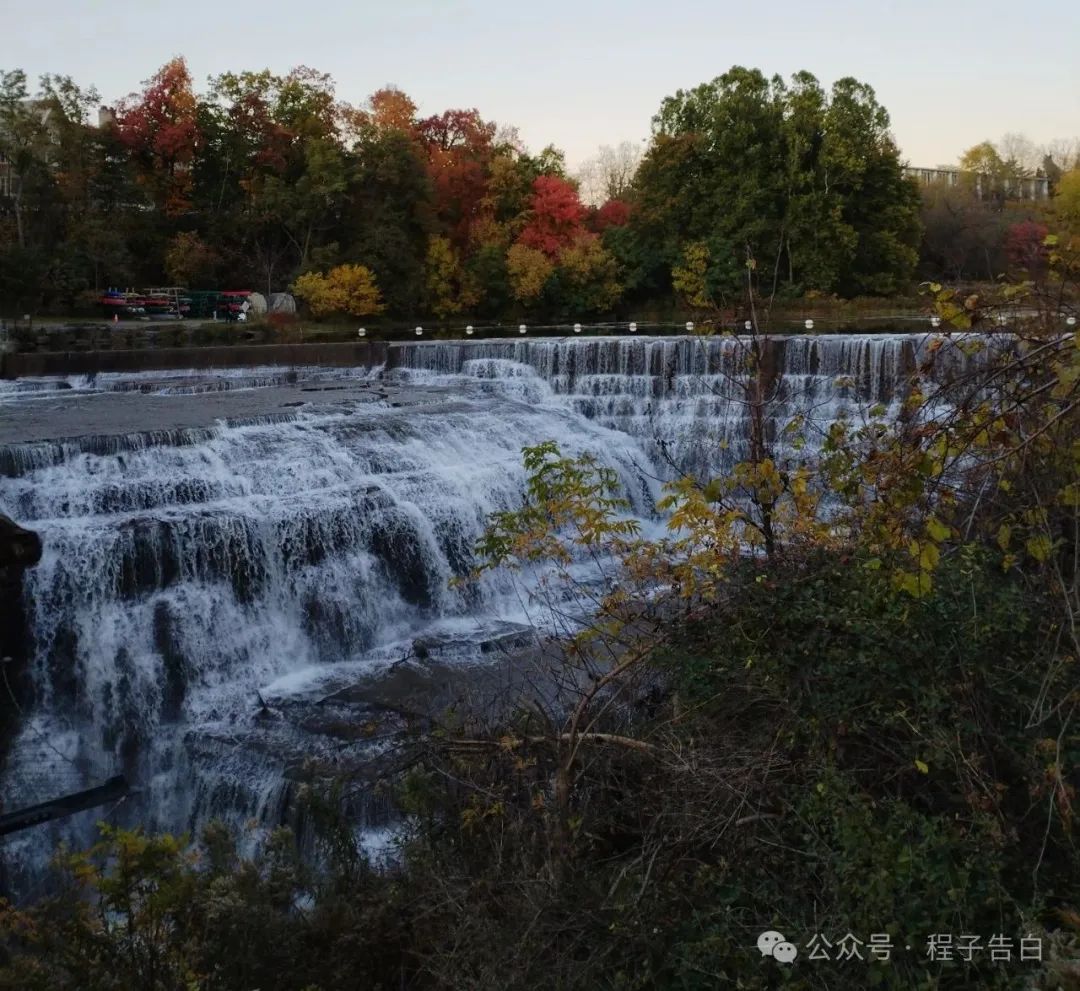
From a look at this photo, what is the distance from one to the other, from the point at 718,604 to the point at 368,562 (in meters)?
6.64

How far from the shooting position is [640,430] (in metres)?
16.4

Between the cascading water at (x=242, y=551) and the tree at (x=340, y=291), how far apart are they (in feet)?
40.2

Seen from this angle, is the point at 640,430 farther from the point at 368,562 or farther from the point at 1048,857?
the point at 1048,857

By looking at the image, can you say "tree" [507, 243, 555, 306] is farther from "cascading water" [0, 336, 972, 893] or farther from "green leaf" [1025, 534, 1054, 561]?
"green leaf" [1025, 534, 1054, 561]

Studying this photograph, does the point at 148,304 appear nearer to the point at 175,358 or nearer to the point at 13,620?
the point at 175,358

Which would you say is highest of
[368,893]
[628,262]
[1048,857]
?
[628,262]

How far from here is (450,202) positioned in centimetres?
3225

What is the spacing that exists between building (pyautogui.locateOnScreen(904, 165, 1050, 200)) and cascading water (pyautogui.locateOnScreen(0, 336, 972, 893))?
41883mm

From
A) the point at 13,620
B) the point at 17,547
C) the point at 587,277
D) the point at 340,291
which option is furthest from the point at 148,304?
the point at 13,620

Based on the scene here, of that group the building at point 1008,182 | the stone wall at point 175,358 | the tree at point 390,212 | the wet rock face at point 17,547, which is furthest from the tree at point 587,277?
the building at point 1008,182

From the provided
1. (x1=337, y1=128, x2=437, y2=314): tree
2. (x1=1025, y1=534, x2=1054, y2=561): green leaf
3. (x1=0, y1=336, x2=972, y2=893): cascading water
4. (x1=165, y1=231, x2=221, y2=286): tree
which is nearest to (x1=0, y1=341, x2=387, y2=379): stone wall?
(x1=0, y1=336, x2=972, y2=893): cascading water

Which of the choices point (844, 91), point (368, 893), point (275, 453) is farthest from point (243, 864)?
point (844, 91)

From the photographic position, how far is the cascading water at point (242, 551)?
819 centimetres

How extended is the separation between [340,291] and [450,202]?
6255 mm
